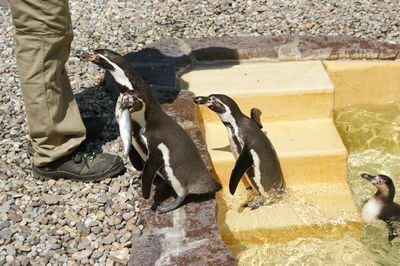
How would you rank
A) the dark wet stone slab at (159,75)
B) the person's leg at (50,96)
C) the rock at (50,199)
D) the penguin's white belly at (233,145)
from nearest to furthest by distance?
the person's leg at (50,96) < the rock at (50,199) < the penguin's white belly at (233,145) < the dark wet stone slab at (159,75)

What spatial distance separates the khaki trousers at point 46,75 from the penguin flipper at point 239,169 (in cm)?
101

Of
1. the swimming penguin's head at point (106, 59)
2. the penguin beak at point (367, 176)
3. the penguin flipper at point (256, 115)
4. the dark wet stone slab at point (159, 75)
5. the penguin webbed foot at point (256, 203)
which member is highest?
the swimming penguin's head at point (106, 59)

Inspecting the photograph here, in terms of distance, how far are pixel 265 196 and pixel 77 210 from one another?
4.07 ft

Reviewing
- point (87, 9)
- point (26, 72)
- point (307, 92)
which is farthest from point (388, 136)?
point (87, 9)

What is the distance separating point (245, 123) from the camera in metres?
4.23

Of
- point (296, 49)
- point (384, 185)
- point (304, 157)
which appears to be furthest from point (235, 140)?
point (296, 49)

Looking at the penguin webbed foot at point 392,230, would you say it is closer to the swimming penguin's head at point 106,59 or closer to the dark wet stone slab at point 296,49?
the dark wet stone slab at point 296,49

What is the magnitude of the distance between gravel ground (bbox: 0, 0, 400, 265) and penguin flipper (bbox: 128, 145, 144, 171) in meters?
0.14

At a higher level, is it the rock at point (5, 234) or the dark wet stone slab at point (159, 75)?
the dark wet stone slab at point (159, 75)

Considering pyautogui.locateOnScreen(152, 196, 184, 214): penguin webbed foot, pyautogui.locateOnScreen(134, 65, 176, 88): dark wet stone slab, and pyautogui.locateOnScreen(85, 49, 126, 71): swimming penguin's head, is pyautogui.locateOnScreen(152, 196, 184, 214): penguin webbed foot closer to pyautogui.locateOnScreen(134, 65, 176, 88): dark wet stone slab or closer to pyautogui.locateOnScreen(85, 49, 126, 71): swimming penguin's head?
pyautogui.locateOnScreen(85, 49, 126, 71): swimming penguin's head

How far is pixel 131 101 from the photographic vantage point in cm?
355

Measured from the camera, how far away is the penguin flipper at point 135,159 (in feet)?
13.0

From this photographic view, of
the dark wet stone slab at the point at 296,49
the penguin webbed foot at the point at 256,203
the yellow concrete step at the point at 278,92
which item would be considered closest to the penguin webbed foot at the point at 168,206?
the penguin webbed foot at the point at 256,203

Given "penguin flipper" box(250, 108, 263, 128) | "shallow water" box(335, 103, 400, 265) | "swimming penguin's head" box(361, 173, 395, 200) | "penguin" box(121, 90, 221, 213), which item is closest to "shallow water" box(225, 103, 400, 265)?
"shallow water" box(335, 103, 400, 265)
